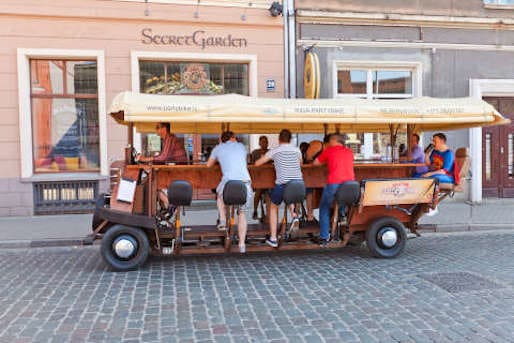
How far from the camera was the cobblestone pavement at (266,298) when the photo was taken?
3.92m

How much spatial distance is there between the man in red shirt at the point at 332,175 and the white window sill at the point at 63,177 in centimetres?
640

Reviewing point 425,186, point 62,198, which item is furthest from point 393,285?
Result: point 62,198

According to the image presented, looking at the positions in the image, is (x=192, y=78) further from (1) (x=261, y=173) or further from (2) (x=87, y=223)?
(1) (x=261, y=173)

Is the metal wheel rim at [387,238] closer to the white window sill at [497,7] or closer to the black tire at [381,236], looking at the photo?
the black tire at [381,236]

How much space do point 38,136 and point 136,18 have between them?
3.72m

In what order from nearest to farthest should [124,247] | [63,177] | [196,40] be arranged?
[124,247]
[63,177]
[196,40]

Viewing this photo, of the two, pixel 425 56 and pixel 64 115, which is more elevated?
pixel 425 56

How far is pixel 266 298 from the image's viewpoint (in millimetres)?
4812

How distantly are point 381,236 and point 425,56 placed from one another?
7.60 m

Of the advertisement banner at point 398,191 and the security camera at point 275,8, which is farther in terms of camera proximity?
the security camera at point 275,8

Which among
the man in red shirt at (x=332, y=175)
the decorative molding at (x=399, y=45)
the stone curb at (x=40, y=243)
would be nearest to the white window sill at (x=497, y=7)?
the decorative molding at (x=399, y=45)

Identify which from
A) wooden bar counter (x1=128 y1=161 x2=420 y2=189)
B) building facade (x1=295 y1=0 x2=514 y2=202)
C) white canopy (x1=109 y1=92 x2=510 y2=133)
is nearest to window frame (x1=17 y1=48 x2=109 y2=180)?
white canopy (x1=109 y1=92 x2=510 y2=133)

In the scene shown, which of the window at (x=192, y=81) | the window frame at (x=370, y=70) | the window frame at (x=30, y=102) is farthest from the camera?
the window frame at (x=370, y=70)

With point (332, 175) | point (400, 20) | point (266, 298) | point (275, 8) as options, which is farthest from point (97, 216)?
point (400, 20)
